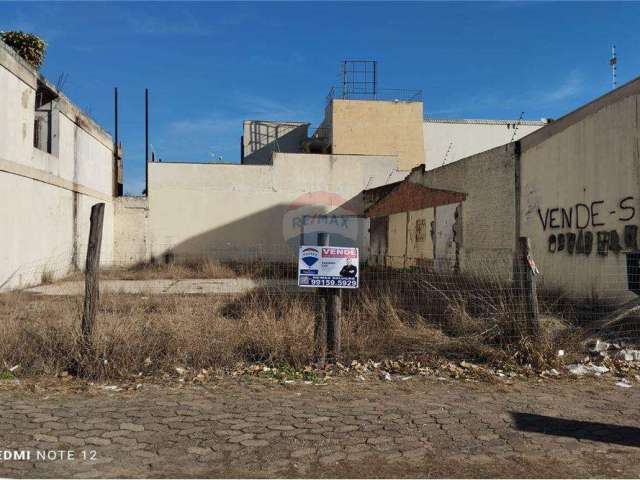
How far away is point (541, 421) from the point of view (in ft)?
14.7

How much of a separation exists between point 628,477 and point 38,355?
559cm

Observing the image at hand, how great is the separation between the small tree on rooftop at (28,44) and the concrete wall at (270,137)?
53.3 feet

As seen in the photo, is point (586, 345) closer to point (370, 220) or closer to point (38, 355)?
point (38, 355)

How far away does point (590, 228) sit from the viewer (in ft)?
31.3

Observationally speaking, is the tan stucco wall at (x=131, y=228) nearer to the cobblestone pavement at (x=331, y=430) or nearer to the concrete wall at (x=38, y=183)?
the concrete wall at (x=38, y=183)

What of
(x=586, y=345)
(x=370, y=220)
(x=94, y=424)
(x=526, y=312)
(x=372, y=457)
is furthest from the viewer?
(x=370, y=220)

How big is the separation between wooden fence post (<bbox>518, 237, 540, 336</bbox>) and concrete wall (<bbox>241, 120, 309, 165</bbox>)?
28.5 m

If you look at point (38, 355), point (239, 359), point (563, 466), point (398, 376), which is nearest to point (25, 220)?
point (38, 355)

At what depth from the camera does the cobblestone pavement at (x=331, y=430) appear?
3.59 metres

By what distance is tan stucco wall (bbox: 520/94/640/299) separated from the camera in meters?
8.66

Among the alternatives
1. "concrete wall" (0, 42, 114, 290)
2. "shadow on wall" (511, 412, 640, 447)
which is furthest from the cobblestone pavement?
"concrete wall" (0, 42, 114, 290)

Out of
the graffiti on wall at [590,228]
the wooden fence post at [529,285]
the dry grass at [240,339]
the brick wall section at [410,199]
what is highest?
the brick wall section at [410,199]

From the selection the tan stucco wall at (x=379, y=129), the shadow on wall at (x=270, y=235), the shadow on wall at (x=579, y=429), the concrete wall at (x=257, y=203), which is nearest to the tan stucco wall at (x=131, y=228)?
the concrete wall at (x=257, y=203)

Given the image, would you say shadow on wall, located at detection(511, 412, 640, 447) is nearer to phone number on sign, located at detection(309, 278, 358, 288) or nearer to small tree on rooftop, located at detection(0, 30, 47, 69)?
phone number on sign, located at detection(309, 278, 358, 288)
